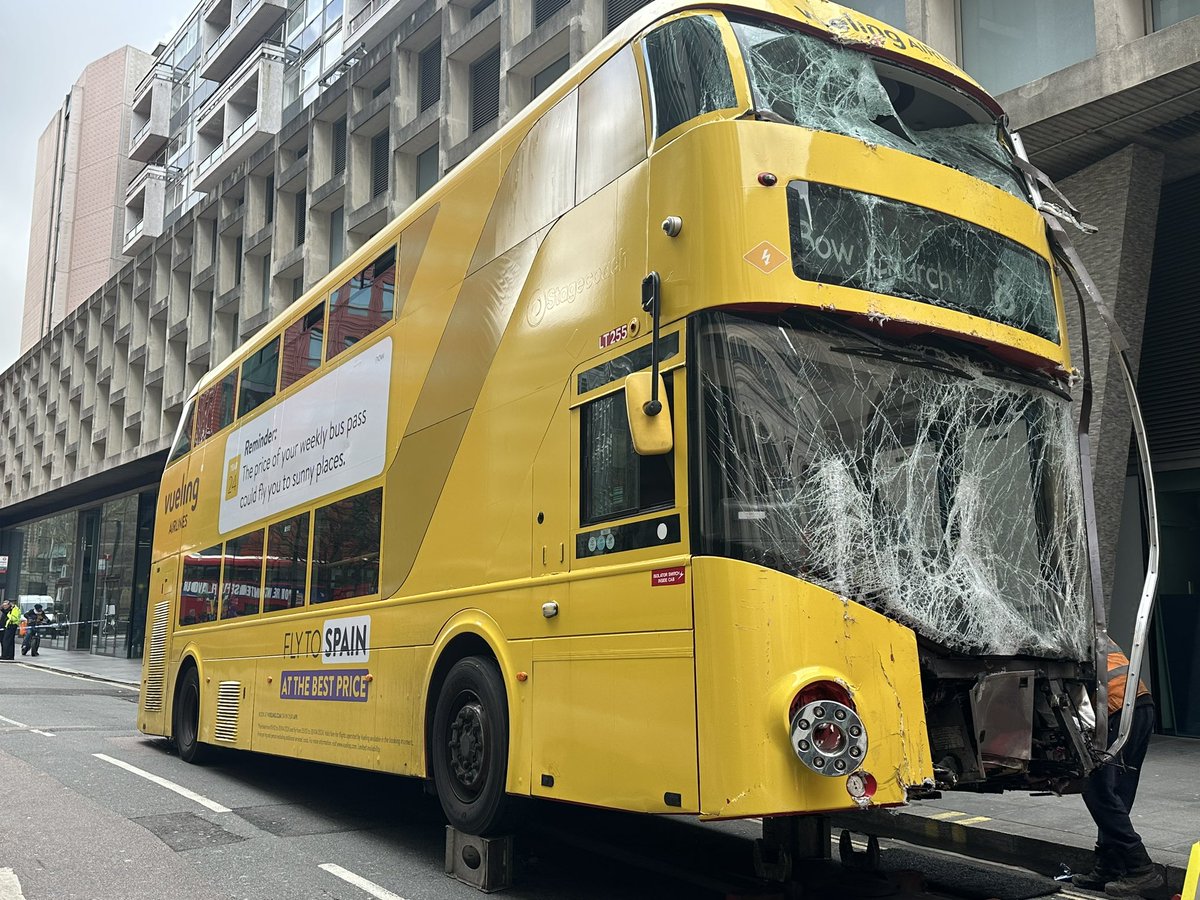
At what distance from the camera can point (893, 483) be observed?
199 inches

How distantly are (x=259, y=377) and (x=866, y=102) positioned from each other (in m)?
7.07

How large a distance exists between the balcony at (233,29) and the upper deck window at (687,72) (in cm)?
3380

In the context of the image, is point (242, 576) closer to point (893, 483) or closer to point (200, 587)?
point (200, 587)

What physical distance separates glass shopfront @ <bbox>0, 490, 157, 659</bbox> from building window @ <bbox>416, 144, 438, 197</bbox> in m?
18.4

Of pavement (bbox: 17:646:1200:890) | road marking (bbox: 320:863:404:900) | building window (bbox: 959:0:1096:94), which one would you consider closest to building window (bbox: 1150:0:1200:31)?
building window (bbox: 959:0:1096:94)

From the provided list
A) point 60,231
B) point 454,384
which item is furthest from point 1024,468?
point 60,231

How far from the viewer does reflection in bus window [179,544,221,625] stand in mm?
11211

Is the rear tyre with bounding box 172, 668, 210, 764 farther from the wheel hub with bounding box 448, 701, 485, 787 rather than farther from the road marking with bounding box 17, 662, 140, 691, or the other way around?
the road marking with bounding box 17, 662, 140, 691

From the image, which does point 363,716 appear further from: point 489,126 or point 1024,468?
point 489,126

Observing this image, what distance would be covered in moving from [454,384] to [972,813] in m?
4.99

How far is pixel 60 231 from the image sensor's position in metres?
63.3

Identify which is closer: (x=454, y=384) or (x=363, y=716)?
(x=454, y=384)

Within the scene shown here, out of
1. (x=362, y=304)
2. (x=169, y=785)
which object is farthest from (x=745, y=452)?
(x=169, y=785)

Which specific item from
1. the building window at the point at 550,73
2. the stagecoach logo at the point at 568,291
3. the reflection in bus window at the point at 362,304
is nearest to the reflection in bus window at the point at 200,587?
the reflection in bus window at the point at 362,304
